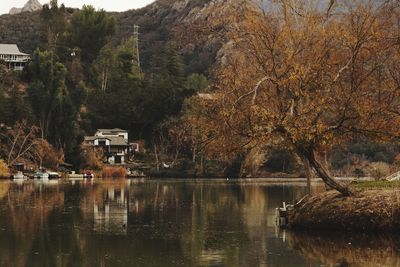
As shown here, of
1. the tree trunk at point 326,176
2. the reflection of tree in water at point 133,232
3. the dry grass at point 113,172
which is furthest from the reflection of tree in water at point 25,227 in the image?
the dry grass at point 113,172

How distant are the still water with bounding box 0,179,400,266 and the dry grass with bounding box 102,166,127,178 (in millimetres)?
59653

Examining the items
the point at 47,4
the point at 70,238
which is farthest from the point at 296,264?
the point at 47,4

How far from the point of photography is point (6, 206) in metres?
44.1

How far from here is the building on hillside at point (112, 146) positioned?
11950 centimetres

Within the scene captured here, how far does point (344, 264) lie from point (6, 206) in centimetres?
2659

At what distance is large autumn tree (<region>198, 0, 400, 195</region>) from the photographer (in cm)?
3189

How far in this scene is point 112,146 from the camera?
12000 centimetres

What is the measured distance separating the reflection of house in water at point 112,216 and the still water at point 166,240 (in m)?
0.05

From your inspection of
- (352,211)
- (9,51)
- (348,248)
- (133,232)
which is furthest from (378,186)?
(9,51)

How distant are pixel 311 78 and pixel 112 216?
13964mm

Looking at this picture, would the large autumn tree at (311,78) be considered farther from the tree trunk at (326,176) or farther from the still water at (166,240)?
the still water at (166,240)

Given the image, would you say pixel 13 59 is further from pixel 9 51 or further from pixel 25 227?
pixel 25 227

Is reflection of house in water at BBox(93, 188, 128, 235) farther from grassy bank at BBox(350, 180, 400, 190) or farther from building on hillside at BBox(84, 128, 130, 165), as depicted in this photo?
building on hillside at BBox(84, 128, 130, 165)

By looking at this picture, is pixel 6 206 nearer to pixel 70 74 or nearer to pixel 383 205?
pixel 383 205
